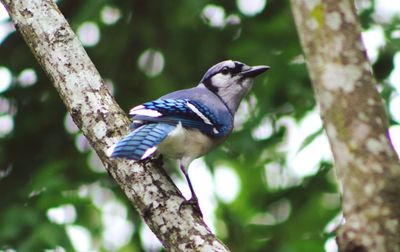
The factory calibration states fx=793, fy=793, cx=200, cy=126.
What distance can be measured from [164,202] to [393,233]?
140 cm

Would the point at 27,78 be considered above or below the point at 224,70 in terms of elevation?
above

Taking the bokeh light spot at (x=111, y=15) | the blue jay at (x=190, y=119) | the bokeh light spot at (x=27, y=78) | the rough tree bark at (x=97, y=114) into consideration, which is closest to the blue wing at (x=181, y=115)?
the blue jay at (x=190, y=119)

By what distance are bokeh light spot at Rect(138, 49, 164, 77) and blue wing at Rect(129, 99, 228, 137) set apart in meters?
1.42

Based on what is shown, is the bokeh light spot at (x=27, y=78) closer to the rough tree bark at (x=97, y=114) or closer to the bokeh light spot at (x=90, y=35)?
the bokeh light spot at (x=90, y=35)

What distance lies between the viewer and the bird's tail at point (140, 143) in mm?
3393

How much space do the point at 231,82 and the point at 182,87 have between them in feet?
2.35

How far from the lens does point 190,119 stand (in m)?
4.39

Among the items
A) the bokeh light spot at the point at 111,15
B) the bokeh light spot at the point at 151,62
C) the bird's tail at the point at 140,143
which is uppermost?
the bokeh light spot at the point at 111,15

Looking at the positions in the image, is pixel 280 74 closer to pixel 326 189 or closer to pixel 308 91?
pixel 308 91

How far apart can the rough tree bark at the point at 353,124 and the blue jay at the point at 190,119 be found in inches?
47.1

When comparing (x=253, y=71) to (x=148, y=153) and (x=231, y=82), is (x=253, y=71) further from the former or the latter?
(x=148, y=153)

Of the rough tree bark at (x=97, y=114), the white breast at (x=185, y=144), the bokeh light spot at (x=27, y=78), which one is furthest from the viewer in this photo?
the bokeh light spot at (x=27, y=78)

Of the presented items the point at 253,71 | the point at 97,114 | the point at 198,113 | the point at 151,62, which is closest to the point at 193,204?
the point at 97,114

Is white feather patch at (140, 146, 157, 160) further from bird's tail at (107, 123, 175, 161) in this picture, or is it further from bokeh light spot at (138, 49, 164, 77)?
bokeh light spot at (138, 49, 164, 77)
